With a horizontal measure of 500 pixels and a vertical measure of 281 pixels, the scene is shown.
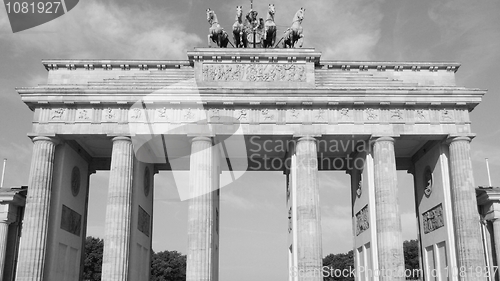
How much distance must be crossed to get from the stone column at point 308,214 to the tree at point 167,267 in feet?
247

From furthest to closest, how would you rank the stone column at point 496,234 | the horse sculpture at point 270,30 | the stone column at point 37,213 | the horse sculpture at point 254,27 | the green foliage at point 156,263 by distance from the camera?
the green foliage at point 156,263, the stone column at point 496,234, the horse sculpture at point 254,27, the horse sculpture at point 270,30, the stone column at point 37,213

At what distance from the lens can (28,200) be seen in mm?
31344

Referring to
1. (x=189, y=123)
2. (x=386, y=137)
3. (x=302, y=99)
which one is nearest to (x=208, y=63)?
(x=189, y=123)

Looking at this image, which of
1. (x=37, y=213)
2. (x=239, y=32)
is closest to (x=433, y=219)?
(x=239, y=32)

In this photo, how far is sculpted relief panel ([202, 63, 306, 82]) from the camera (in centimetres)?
3459

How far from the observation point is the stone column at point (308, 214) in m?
30.5

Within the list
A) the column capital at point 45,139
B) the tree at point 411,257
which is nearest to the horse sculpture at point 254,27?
the column capital at point 45,139

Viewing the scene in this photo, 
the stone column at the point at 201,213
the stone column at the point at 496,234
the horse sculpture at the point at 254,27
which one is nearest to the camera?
the stone column at the point at 201,213

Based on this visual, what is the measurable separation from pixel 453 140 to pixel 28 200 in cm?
2866

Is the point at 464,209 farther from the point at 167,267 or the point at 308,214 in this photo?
the point at 167,267

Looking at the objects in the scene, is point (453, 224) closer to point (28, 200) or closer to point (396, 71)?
point (396, 71)

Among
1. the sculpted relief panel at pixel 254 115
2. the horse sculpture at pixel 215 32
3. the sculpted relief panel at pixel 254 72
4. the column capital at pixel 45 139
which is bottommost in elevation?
the column capital at pixel 45 139

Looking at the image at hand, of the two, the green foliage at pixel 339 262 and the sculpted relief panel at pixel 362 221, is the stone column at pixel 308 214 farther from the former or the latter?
the green foliage at pixel 339 262

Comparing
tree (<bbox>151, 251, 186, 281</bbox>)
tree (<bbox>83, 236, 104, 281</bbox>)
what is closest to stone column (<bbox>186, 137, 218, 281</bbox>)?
tree (<bbox>83, 236, 104, 281</bbox>)
